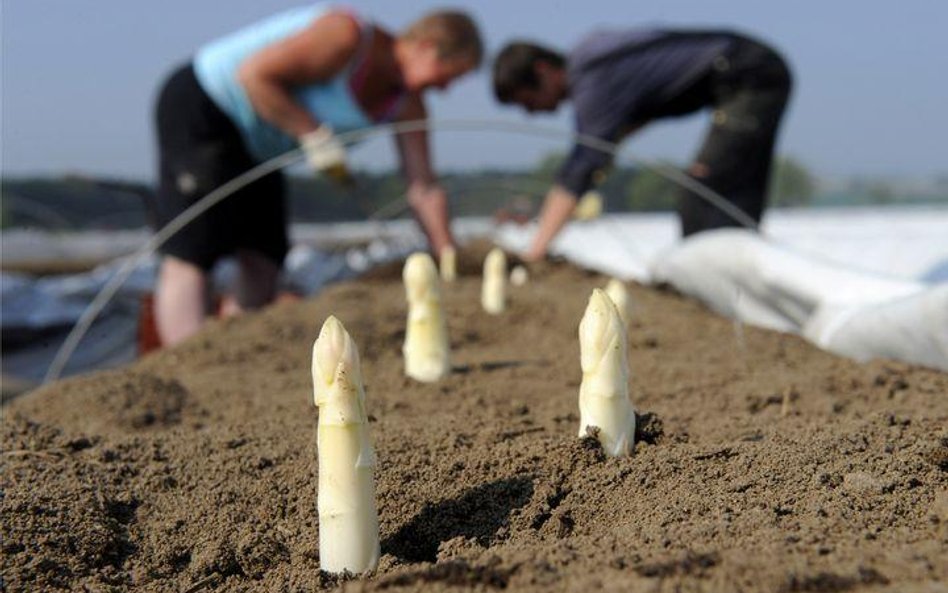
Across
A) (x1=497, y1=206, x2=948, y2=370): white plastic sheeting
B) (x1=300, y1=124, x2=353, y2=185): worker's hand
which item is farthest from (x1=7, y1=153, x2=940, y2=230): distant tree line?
(x1=300, y1=124, x2=353, y2=185): worker's hand

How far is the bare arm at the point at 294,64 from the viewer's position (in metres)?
3.70

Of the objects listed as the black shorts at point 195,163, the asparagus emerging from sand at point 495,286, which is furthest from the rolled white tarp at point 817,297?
the black shorts at point 195,163

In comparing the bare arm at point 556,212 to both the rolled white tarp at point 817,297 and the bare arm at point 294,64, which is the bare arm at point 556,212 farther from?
the bare arm at point 294,64

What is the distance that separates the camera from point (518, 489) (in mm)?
Result: 1323

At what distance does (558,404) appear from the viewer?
1.96 m

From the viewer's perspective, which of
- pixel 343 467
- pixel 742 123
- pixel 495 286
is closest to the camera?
pixel 343 467

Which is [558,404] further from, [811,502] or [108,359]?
[108,359]

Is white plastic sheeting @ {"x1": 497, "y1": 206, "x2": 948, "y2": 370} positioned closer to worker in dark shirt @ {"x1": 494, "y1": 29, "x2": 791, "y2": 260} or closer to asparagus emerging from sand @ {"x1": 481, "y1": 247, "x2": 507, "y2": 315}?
worker in dark shirt @ {"x1": 494, "y1": 29, "x2": 791, "y2": 260}

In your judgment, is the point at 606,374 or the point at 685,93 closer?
the point at 606,374

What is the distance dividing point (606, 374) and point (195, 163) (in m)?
2.98

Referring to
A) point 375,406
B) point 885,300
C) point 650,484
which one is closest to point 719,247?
point 885,300

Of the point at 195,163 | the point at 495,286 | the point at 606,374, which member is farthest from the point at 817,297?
A: the point at 195,163

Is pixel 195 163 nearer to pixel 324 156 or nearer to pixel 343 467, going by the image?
pixel 324 156

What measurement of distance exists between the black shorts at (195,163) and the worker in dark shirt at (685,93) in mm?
1504
